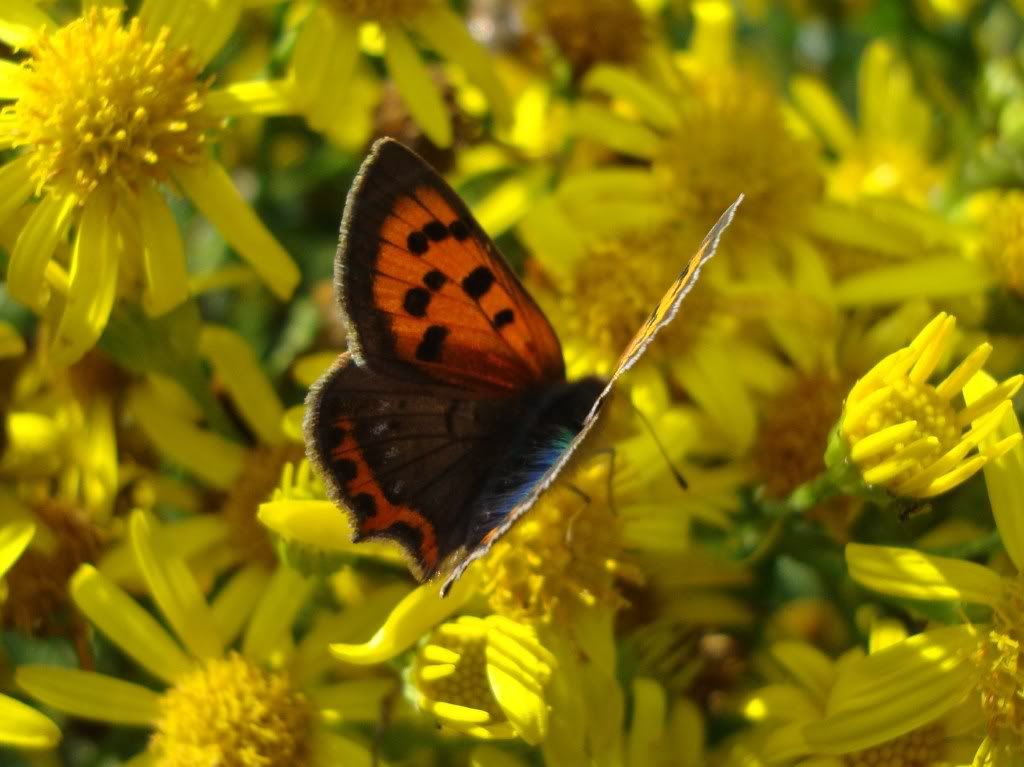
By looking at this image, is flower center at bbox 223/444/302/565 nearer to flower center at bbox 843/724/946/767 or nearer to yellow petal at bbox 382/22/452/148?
yellow petal at bbox 382/22/452/148

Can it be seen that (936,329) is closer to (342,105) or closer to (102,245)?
(342,105)

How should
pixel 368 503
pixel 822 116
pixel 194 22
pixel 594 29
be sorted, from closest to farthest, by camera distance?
pixel 368 503 < pixel 194 22 < pixel 594 29 < pixel 822 116

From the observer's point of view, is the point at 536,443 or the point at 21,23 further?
the point at 21,23

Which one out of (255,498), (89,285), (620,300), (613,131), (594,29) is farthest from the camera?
(594,29)

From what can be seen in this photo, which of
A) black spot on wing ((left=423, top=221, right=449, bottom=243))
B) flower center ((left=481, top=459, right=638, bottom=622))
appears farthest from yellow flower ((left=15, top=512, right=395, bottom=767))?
black spot on wing ((left=423, top=221, right=449, bottom=243))

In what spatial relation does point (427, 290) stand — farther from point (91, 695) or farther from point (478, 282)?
point (91, 695)

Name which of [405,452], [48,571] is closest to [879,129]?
[405,452]

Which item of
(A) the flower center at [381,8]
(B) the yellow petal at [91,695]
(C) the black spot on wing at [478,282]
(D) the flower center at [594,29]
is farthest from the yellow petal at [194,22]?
(B) the yellow petal at [91,695]
